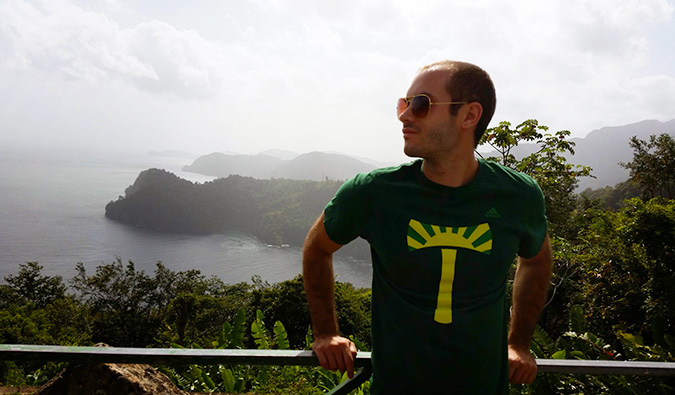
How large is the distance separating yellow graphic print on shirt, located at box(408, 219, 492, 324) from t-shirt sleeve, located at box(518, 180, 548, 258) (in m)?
0.20

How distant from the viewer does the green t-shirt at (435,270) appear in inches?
52.6

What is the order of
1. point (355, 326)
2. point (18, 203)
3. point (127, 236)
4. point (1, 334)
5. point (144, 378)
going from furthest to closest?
1. point (18, 203)
2. point (127, 236)
3. point (355, 326)
4. point (1, 334)
5. point (144, 378)

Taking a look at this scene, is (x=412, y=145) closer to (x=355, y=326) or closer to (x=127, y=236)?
(x=355, y=326)

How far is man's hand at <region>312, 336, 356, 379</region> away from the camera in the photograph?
148 centimetres

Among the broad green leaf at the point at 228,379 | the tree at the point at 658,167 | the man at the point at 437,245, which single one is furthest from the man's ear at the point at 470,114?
the tree at the point at 658,167

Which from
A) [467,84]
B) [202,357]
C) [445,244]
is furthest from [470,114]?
[202,357]

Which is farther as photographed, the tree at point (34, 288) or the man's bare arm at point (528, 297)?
the tree at point (34, 288)

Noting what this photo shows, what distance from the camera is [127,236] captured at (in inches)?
5084

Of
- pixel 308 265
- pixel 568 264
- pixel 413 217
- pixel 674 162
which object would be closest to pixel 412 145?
pixel 413 217

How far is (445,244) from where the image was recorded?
134 cm

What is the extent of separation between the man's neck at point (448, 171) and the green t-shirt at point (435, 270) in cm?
3

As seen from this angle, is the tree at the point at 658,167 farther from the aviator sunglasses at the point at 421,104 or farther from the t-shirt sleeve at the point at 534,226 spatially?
the aviator sunglasses at the point at 421,104

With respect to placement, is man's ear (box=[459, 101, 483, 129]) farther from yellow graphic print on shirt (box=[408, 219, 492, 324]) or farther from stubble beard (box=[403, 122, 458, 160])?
yellow graphic print on shirt (box=[408, 219, 492, 324])

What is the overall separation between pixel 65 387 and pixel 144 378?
28 cm
